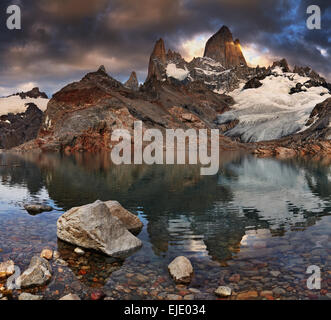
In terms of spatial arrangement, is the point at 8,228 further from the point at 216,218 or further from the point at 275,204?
the point at 275,204

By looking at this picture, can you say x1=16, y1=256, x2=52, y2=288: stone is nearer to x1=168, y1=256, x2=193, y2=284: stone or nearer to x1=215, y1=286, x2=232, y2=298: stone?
x1=168, y1=256, x2=193, y2=284: stone

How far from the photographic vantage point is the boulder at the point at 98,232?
12320 mm

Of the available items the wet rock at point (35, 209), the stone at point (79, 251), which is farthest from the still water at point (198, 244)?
the wet rock at point (35, 209)

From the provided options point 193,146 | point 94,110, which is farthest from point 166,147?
point 94,110

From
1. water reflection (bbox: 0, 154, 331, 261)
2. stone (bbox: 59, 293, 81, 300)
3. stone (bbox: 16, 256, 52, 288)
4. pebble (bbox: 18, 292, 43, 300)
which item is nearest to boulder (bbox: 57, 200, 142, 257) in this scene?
water reflection (bbox: 0, 154, 331, 261)

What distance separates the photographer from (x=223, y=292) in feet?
29.5

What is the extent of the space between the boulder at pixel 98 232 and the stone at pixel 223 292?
4632 mm

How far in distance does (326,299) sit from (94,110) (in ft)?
451

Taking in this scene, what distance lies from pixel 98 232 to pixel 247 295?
251 inches

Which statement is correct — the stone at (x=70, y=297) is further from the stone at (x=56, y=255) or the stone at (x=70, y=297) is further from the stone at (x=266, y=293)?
the stone at (x=266, y=293)

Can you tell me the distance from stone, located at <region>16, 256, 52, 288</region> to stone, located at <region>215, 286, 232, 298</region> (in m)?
5.55

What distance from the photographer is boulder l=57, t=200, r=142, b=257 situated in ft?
40.4

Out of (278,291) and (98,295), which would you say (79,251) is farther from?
(278,291)

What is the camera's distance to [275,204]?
23.0 meters
